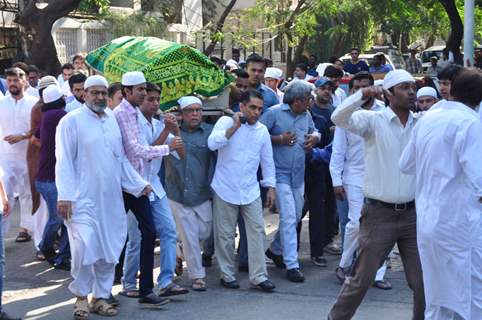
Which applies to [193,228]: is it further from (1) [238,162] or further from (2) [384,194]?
(2) [384,194]

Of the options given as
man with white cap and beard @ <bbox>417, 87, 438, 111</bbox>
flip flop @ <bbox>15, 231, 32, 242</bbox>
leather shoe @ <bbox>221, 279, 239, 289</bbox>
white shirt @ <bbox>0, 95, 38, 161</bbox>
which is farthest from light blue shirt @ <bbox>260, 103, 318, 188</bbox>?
flip flop @ <bbox>15, 231, 32, 242</bbox>

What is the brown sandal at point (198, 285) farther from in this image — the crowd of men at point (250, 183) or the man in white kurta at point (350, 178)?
the man in white kurta at point (350, 178)

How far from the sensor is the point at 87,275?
754 centimetres

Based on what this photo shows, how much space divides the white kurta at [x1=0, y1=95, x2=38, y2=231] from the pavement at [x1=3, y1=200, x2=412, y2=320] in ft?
4.18

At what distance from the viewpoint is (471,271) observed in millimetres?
5711

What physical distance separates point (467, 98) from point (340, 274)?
331cm

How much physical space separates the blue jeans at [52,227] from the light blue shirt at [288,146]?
2.24 meters

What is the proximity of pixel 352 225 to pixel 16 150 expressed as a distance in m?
4.36

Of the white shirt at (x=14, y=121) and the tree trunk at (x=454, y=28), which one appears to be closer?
the white shirt at (x=14, y=121)

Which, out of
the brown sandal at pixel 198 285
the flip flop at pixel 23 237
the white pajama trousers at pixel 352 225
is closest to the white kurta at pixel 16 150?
the flip flop at pixel 23 237

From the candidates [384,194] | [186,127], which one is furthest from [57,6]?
[384,194]

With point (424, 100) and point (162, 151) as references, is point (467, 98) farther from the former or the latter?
point (424, 100)

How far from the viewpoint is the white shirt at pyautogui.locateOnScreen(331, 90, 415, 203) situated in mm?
6684

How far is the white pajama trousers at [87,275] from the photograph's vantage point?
7.43m
